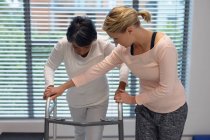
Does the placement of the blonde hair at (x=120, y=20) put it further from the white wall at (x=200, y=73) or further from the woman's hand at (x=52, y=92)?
the white wall at (x=200, y=73)

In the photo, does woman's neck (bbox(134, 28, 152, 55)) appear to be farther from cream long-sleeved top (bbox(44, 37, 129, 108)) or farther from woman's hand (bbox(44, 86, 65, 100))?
woman's hand (bbox(44, 86, 65, 100))

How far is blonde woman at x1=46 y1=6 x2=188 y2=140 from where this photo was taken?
155 cm

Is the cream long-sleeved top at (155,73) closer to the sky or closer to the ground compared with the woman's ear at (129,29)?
closer to the ground

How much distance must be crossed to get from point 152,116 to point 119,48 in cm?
47

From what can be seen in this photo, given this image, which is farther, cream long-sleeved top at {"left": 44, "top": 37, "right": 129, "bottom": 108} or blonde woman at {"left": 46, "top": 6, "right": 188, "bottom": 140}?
cream long-sleeved top at {"left": 44, "top": 37, "right": 129, "bottom": 108}

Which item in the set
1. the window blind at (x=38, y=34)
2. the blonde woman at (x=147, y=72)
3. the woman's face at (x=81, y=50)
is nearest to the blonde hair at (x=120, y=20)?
the blonde woman at (x=147, y=72)

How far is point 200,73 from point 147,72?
53.8 inches

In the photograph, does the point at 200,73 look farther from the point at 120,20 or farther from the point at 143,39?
the point at 120,20

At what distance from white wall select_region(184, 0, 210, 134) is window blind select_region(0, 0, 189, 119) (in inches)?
5.0

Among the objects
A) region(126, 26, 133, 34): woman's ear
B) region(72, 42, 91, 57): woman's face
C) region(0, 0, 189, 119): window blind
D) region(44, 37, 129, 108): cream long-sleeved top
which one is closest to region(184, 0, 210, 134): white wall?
region(0, 0, 189, 119): window blind

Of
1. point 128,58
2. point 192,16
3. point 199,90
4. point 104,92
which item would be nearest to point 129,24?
point 128,58

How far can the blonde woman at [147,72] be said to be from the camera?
5.09ft

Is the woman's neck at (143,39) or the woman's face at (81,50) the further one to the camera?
the woman's face at (81,50)

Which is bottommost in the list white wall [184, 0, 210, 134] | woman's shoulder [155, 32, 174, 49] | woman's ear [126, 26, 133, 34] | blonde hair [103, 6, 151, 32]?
white wall [184, 0, 210, 134]
